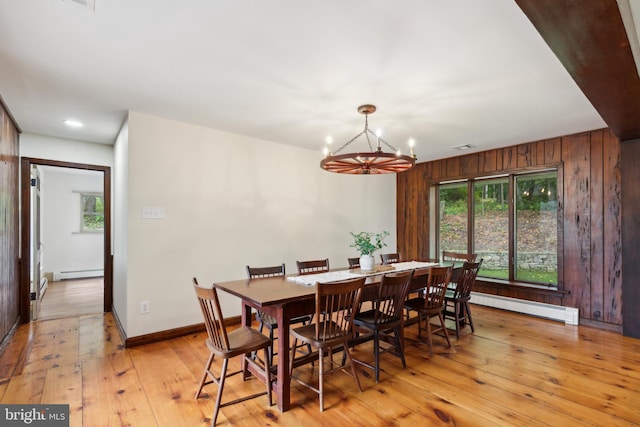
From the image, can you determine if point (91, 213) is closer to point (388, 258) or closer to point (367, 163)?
point (388, 258)

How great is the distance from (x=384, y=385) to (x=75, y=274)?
7.43m

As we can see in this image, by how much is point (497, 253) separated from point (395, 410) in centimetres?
364

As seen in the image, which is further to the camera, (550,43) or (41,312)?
(41,312)

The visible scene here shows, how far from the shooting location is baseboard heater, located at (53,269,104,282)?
681cm

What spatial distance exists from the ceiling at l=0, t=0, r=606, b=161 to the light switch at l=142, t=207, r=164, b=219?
3.36ft

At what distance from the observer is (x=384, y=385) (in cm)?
249

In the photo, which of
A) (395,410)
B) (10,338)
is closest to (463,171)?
(395,410)

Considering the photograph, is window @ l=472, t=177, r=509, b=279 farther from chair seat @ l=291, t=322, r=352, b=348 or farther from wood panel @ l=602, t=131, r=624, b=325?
chair seat @ l=291, t=322, r=352, b=348

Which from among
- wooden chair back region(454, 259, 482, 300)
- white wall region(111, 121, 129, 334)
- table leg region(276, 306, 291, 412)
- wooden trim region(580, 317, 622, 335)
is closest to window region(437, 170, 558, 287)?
wooden trim region(580, 317, 622, 335)

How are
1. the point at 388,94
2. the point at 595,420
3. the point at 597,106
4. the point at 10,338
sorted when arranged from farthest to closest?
the point at 10,338
the point at 388,94
the point at 597,106
the point at 595,420

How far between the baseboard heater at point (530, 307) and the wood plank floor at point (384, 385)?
1.67 ft

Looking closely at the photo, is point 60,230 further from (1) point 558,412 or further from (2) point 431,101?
(1) point 558,412

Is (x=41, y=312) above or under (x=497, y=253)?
under

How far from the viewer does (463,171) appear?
5238 mm
